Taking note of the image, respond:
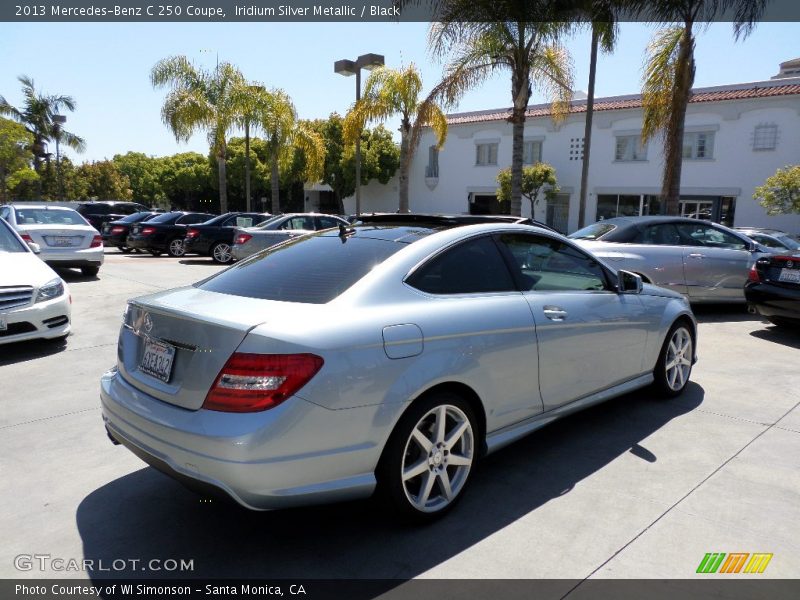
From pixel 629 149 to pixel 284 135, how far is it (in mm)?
15505

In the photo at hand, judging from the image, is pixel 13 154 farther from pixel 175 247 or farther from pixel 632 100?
pixel 632 100

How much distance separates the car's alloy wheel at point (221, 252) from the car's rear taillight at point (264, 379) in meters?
15.3

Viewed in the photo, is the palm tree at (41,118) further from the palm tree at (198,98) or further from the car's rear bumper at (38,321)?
the car's rear bumper at (38,321)

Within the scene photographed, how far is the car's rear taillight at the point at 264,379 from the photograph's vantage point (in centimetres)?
248

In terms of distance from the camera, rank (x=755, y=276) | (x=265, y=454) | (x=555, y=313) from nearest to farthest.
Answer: (x=265, y=454) → (x=555, y=313) → (x=755, y=276)

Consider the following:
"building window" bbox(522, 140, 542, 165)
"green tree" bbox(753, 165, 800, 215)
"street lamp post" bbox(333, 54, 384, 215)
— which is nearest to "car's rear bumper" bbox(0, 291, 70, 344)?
"street lamp post" bbox(333, 54, 384, 215)

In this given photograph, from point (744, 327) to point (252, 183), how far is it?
3701 cm

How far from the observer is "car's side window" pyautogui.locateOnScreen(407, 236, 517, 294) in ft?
10.4

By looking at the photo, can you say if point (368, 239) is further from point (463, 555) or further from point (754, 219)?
point (754, 219)

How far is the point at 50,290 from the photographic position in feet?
20.9

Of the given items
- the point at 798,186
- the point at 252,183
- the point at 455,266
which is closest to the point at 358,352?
the point at 455,266

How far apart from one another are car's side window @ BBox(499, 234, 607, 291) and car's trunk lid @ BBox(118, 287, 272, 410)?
1643mm

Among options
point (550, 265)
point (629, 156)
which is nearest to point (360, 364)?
point (550, 265)

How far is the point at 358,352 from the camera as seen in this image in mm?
2615
